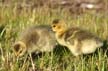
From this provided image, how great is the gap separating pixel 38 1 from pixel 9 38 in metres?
3.59

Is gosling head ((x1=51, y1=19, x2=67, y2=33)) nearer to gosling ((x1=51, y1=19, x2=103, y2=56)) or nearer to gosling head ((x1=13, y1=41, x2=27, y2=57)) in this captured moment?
gosling ((x1=51, y1=19, x2=103, y2=56))

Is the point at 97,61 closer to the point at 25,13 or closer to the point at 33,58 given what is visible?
the point at 33,58

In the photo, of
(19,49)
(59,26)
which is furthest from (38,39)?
(19,49)

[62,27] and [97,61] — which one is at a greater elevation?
[62,27]

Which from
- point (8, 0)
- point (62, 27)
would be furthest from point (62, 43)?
point (8, 0)

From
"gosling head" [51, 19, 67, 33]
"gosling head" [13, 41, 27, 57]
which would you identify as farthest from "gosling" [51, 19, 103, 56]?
"gosling head" [13, 41, 27, 57]

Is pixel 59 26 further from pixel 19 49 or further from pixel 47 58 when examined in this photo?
pixel 19 49

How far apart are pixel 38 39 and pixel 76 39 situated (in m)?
0.40

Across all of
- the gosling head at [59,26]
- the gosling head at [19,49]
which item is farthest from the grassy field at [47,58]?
the gosling head at [59,26]

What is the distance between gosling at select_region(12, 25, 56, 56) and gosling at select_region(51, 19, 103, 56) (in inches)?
3.1

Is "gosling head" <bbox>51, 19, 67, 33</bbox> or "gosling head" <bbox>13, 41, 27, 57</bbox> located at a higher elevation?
"gosling head" <bbox>51, 19, 67, 33</bbox>

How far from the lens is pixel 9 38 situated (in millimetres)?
5371

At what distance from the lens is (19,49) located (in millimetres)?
4516

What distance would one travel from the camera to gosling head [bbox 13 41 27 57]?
14.7 feet
